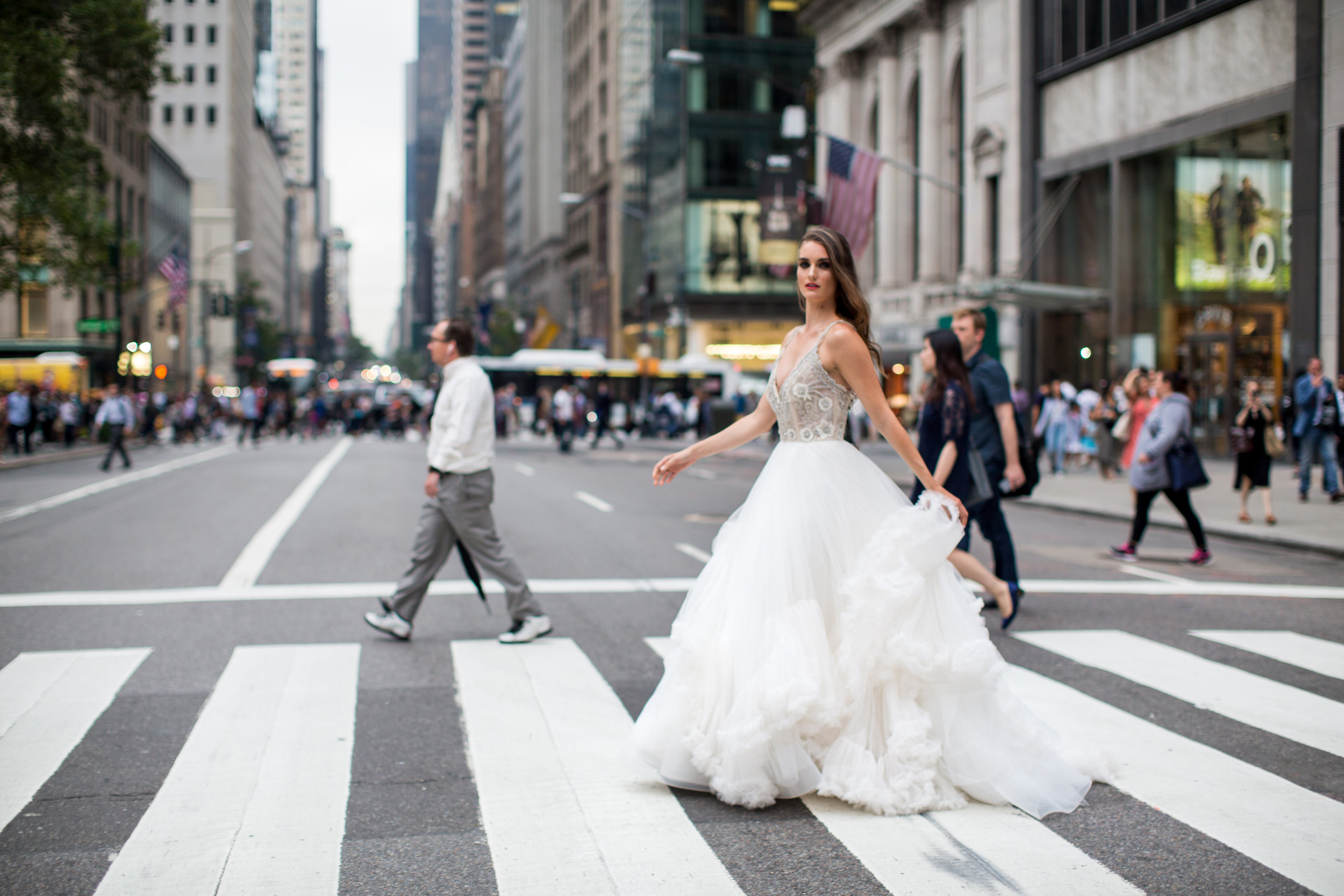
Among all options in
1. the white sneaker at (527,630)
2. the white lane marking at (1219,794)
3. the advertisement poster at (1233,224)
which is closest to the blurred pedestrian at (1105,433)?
the advertisement poster at (1233,224)

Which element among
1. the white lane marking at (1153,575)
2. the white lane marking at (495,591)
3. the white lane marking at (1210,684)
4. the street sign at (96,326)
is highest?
the street sign at (96,326)

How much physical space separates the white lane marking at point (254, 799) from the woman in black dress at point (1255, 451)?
10.6 meters

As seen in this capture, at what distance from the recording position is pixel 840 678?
4125 mm

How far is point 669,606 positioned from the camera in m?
8.35

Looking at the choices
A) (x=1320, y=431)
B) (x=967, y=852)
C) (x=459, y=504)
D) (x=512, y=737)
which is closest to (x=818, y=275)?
(x=967, y=852)

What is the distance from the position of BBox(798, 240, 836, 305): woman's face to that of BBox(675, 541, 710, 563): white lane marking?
6.35m

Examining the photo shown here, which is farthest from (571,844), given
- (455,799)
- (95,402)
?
→ (95,402)

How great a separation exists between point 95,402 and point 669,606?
38759mm

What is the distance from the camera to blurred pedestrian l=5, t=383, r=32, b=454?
30.8 meters

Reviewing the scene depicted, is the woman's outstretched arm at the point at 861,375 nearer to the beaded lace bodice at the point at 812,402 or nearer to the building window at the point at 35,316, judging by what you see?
the beaded lace bodice at the point at 812,402

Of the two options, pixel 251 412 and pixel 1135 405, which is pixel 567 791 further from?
pixel 251 412

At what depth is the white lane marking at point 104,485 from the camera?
51.4 ft

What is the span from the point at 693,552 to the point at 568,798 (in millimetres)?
7095

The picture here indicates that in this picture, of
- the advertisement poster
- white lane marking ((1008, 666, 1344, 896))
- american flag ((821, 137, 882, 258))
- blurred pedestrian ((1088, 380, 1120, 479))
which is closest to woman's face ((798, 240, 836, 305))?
white lane marking ((1008, 666, 1344, 896))
